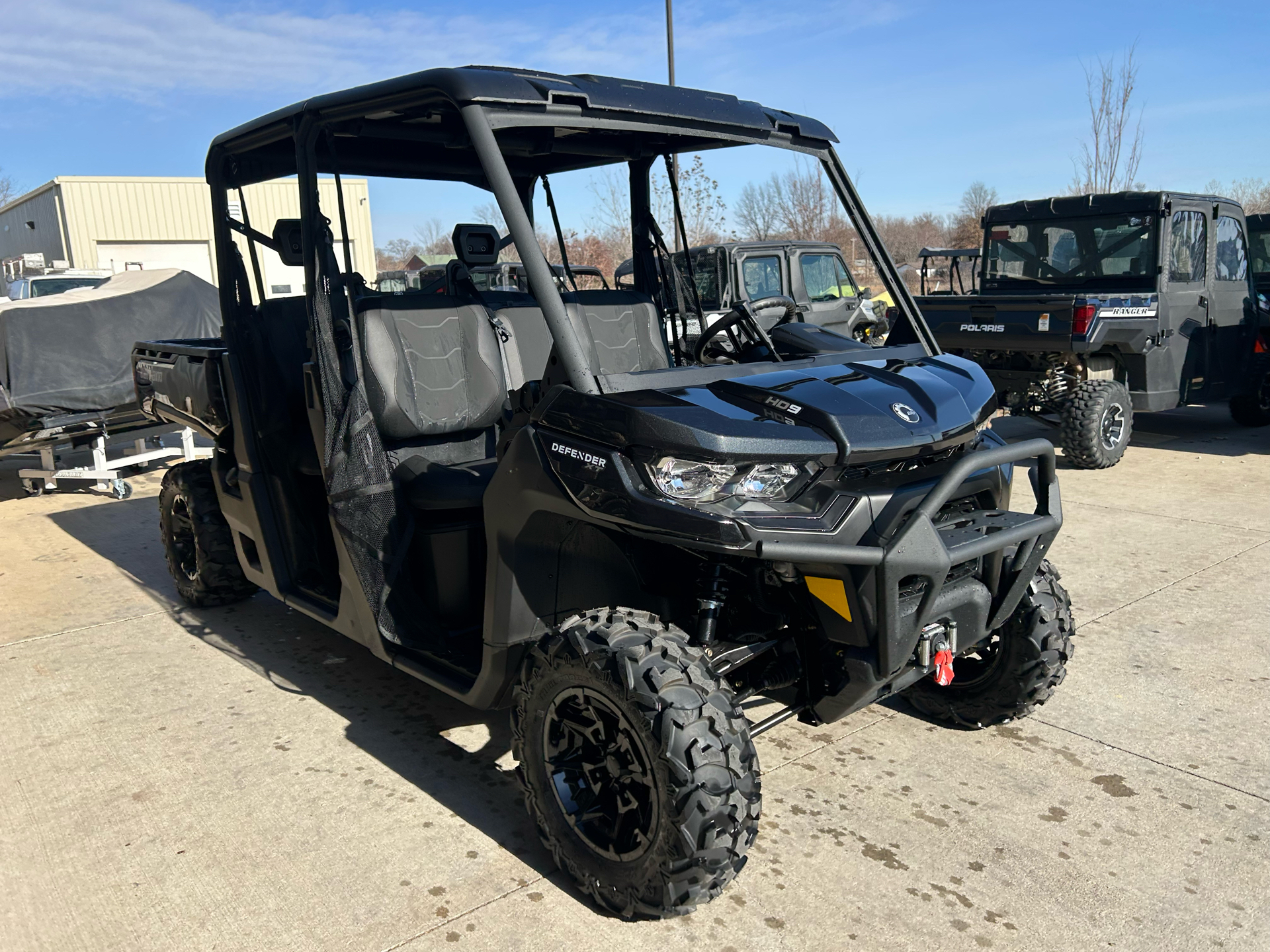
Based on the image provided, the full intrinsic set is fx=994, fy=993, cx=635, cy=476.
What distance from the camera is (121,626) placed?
489 cm

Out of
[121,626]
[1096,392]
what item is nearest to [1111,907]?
[121,626]

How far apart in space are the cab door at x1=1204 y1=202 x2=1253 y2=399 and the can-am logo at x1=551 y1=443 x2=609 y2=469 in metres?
8.15

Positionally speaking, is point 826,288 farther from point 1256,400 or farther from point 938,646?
point 938,646

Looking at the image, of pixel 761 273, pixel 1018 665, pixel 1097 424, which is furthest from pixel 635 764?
pixel 761 273

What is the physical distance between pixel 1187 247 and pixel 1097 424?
200 centimetres

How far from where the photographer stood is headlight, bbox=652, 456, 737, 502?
2.38m

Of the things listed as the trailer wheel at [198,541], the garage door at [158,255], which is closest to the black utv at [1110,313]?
the trailer wheel at [198,541]

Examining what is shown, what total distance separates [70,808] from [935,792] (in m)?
2.75

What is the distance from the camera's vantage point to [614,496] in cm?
240

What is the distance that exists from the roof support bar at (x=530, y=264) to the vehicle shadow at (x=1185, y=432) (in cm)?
659

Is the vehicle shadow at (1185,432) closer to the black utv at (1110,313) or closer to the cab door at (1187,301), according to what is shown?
the black utv at (1110,313)

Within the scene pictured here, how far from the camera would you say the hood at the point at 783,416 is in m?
2.36

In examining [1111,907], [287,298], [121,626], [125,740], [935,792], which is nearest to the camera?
[1111,907]

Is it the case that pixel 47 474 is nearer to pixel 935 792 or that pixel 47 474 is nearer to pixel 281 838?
pixel 281 838
